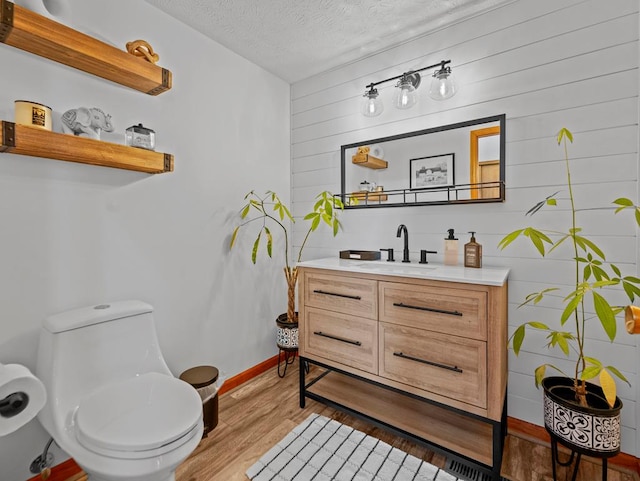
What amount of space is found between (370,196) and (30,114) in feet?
6.29

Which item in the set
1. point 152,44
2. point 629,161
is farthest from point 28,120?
point 629,161

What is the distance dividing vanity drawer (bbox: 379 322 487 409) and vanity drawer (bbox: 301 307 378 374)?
70 mm

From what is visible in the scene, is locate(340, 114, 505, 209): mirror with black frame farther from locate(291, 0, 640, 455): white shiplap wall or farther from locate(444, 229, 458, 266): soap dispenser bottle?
locate(444, 229, 458, 266): soap dispenser bottle

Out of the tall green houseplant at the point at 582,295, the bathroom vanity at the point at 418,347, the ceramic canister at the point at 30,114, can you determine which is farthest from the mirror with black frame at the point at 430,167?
the ceramic canister at the point at 30,114

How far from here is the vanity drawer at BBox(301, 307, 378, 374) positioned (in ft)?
5.93

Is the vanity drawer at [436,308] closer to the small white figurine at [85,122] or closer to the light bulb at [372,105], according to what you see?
the light bulb at [372,105]

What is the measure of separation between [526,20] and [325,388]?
2.56 meters

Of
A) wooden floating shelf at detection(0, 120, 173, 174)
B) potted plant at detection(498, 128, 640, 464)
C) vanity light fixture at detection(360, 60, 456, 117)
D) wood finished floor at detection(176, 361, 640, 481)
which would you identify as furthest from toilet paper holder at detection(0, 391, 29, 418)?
vanity light fixture at detection(360, 60, 456, 117)

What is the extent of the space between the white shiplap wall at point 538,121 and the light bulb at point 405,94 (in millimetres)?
95

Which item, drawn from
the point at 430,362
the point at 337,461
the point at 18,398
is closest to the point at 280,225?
the point at 430,362

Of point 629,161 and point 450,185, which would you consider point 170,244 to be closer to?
point 450,185

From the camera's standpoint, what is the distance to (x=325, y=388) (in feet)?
7.16

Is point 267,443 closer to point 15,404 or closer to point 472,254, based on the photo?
point 15,404

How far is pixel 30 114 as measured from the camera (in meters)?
1.32
